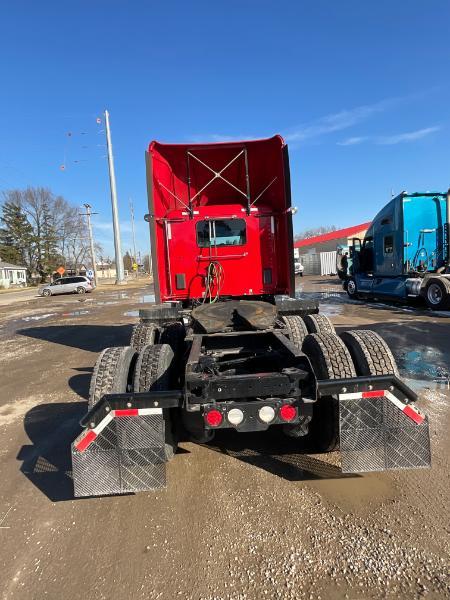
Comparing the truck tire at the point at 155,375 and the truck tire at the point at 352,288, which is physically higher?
the truck tire at the point at 155,375

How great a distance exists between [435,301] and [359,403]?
39.2ft

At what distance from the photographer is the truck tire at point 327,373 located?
3213 millimetres

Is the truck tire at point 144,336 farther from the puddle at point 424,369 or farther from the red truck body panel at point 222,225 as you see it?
the puddle at point 424,369

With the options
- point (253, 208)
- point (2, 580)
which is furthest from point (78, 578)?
point (253, 208)

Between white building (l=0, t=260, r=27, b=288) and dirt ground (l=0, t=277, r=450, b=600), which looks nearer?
dirt ground (l=0, t=277, r=450, b=600)

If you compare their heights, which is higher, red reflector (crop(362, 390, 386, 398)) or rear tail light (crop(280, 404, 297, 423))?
red reflector (crop(362, 390, 386, 398))

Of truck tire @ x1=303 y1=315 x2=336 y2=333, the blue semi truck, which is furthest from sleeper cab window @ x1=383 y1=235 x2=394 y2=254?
truck tire @ x1=303 y1=315 x2=336 y2=333

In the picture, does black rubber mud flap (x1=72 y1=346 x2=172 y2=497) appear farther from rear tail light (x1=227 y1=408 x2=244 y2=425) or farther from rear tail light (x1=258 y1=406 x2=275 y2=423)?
rear tail light (x1=258 y1=406 x2=275 y2=423)

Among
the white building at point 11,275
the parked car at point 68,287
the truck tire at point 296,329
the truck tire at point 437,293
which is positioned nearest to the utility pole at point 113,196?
the parked car at point 68,287

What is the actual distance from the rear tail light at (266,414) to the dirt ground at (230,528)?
691 mm

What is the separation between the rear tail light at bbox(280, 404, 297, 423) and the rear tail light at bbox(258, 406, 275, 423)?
7cm

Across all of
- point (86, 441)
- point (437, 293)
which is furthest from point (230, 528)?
point (437, 293)

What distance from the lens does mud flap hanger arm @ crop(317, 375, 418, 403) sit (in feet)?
9.16

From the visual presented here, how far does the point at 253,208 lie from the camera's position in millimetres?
6887
